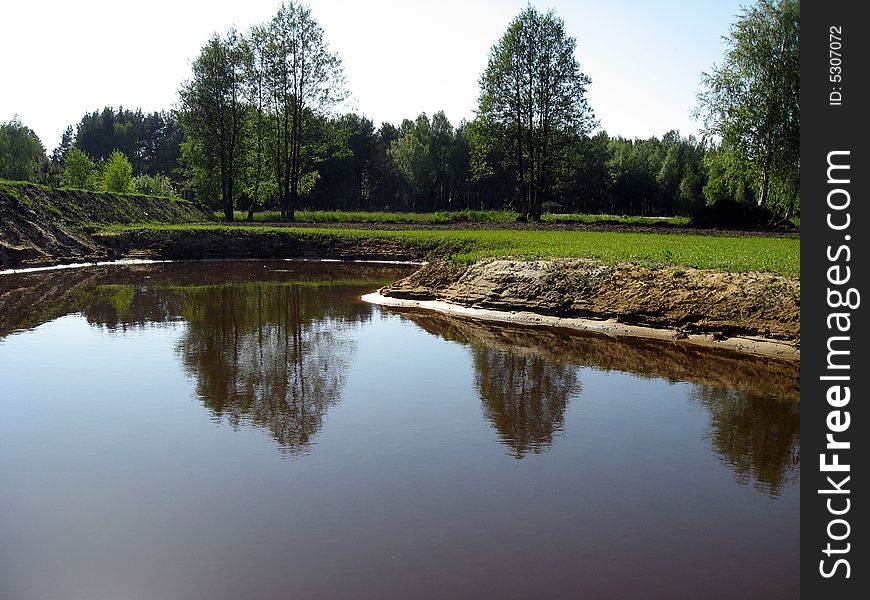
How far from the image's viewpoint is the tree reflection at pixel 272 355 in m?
10.4

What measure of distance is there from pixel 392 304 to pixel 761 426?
44.2ft

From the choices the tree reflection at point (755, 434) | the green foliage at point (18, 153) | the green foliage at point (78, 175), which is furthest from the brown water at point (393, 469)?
the green foliage at point (18, 153)

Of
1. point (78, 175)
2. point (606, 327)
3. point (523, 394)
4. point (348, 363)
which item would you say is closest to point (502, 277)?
point (606, 327)

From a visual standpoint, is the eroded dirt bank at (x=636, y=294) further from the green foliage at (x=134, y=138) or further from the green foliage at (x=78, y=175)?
the green foliage at (x=134, y=138)

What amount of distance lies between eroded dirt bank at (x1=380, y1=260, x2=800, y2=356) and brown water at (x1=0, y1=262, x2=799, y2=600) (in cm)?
115

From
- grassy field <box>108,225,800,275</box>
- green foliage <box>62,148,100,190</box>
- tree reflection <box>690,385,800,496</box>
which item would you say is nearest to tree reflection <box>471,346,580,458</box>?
tree reflection <box>690,385,800,496</box>

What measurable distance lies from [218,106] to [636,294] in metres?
42.0

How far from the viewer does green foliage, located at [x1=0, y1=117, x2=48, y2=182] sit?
88188 millimetres

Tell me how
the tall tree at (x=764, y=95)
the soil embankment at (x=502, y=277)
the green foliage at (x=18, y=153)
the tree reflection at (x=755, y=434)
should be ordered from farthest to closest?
the green foliage at (x=18, y=153) < the tall tree at (x=764, y=95) < the soil embankment at (x=502, y=277) < the tree reflection at (x=755, y=434)

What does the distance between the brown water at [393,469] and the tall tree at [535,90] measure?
34.4 m

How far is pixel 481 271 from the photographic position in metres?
21.3

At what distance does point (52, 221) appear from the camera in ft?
113

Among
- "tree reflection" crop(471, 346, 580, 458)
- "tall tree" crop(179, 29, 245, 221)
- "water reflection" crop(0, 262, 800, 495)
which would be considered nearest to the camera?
"tree reflection" crop(471, 346, 580, 458)

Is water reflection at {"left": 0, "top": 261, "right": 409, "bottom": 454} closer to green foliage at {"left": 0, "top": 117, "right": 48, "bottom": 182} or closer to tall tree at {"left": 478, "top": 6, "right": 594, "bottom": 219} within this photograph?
tall tree at {"left": 478, "top": 6, "right": 594, "bottom": 219}
